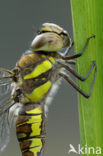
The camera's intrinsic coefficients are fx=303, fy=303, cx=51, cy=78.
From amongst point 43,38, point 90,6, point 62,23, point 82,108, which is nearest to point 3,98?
point 43,38

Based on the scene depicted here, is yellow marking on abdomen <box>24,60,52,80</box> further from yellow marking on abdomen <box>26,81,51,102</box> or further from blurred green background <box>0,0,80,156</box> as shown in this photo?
blurred green background <box>0,0,80,156</box>

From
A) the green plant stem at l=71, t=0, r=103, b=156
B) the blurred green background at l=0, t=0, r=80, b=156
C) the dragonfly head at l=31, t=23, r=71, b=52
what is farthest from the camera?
the blurred green background at l=0, t=0, r=80, b=156

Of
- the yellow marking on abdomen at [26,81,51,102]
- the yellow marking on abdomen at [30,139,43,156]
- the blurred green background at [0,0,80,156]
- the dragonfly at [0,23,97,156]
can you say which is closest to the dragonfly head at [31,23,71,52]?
the dragonfly at [0,23,97,156]

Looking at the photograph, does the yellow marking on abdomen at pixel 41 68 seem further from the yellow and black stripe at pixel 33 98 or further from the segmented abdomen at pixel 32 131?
the segmented abdomen at pixel 32 131

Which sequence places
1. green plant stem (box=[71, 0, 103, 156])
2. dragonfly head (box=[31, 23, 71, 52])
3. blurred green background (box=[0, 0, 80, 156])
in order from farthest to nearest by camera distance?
blurred green background (box=[0, 0, 80, 156]) < dragonfly head (box=[31, 23, 71, 52]) < green plant stem (box=[71, 0, 103, 156])

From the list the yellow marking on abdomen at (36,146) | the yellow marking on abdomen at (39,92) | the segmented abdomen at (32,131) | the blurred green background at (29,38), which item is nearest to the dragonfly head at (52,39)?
the yellow marking on abdomen at (39,92)

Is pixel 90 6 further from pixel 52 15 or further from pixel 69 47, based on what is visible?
pixel 52 15

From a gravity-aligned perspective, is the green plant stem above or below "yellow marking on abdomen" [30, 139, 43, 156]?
above

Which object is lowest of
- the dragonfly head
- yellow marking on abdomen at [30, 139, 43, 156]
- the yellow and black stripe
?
yellow marking on abdomen at [30, 139, 43, 156]

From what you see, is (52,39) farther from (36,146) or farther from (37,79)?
(36,146)
